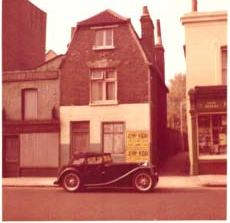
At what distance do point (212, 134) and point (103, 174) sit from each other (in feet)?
16.8

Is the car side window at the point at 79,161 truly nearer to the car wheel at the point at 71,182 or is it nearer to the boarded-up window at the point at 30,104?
the car wheel at the point at 71,182

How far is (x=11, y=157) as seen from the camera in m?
16.6

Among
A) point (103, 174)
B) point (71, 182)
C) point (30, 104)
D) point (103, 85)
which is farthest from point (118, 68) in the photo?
point (71, 182)

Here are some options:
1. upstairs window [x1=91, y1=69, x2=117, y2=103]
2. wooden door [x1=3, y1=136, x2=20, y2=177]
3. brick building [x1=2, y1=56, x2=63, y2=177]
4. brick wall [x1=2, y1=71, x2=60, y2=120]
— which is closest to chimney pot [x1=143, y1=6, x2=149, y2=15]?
upstairs window [x1=91, y1=69, x2=117, y2=103]

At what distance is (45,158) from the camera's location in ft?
51.8

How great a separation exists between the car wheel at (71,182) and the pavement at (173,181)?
1.33 meters

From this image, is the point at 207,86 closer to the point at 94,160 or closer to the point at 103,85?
the point at 103,85

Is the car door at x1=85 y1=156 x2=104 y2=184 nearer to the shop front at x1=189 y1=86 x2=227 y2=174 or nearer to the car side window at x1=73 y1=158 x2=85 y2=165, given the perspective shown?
the car side window at x1=73 y1=158 x2=85 y2=165

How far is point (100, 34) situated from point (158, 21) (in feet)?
19.3

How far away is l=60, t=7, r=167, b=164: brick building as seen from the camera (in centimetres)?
1641

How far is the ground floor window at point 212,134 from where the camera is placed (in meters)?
15.7

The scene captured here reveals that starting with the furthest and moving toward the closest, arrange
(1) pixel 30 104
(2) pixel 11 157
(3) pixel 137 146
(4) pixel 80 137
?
(1) pixel 30 104 → (4) pixel 80 137 → (2) pixel 11 157 → (3) pixel 137 146

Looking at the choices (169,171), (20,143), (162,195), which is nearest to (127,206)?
(162,195)

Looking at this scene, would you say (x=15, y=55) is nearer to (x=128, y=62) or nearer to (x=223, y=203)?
(x=128, y=62)
